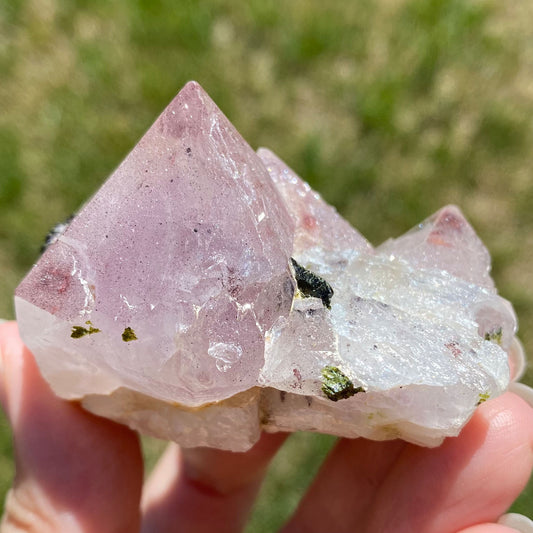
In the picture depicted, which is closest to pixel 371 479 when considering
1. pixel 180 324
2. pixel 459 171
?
pixel 180 324

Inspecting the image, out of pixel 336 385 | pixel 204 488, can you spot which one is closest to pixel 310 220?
pixel 336 385

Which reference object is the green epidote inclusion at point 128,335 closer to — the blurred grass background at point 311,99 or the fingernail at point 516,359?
the fingernail at point 516,359

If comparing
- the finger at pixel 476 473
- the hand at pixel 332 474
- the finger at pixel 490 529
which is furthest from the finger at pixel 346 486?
the finger at pixel 490 529

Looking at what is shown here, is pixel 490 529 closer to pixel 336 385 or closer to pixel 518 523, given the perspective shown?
pixel 518 523

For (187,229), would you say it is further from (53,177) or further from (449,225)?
(53,177)

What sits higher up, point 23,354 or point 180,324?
point 180,324

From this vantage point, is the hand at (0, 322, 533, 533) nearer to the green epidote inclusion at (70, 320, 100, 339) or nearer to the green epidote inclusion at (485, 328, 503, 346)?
the green epidote inclusion at (485, 328, 503, 346)
